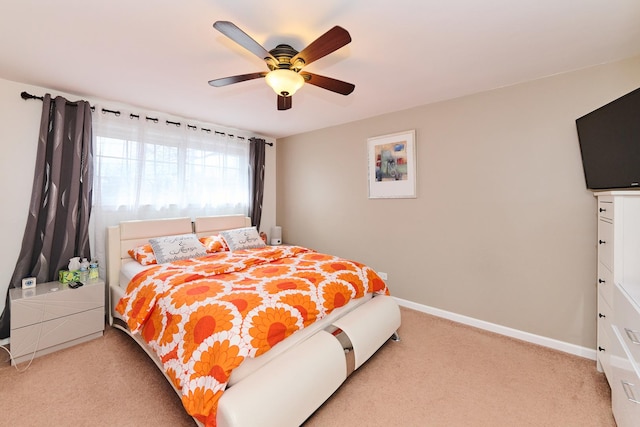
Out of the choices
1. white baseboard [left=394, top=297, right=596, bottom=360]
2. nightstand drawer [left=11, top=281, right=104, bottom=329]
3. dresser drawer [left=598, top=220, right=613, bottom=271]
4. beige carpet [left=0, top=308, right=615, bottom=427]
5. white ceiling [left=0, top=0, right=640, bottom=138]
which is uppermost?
white ceiling [left=0, top=0, right=640, bottom=138]

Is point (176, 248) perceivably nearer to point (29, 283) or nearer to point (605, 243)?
point (29, 283)

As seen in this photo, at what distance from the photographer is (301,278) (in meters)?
2.14

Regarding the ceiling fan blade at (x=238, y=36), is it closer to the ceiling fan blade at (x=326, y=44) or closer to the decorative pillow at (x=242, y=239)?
the ceiling fan blade at (x=326, y=44)

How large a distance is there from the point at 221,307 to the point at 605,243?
8.85ft

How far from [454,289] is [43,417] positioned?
11.3 feet

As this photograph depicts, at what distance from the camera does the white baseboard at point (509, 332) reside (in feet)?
7.41

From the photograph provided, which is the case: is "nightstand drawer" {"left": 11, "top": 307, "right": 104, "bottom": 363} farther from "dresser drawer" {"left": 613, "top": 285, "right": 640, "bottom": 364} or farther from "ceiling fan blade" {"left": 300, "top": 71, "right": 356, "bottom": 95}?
"dresser drawer" {"left": 613, "top": 285, "right": 640, "bottom": 364}

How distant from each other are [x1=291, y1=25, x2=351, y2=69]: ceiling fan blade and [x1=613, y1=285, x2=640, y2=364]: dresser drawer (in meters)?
2.02

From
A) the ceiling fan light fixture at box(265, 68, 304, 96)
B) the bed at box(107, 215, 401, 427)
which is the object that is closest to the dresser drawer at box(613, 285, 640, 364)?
the bed at box(107, 215, 401, 427)

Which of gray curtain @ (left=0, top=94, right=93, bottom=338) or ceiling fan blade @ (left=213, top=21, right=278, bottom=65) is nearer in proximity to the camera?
ceiling fan blade @ (left=213, top=21, right=278, bottom=65)

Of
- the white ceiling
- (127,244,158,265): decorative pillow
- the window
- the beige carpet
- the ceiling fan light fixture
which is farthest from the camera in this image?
the window

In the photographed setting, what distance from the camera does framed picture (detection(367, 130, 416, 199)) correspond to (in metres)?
3.16

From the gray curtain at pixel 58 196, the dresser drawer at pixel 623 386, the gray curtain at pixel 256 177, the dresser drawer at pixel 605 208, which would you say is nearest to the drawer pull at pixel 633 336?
the dresser drawer at pixel 623 386

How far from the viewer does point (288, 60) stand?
1.78 meters
